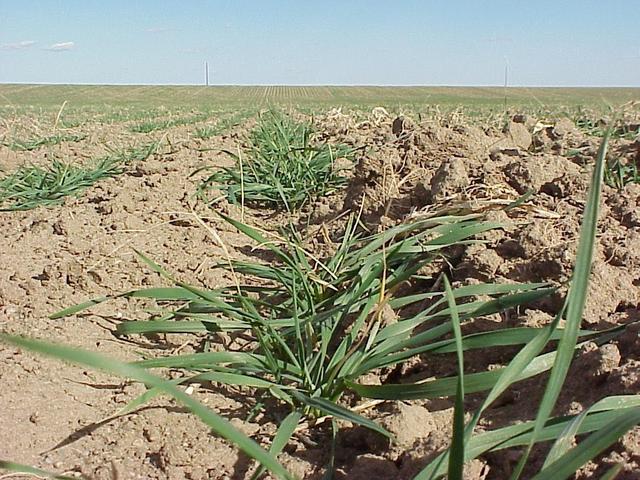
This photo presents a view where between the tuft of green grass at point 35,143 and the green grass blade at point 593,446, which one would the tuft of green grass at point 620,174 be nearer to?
the green grass blade at point 593,446

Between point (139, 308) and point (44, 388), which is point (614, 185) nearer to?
point (139, 308)

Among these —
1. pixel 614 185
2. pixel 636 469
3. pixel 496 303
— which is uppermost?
pixel 614 185

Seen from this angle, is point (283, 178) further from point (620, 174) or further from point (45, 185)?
point (620, 174)

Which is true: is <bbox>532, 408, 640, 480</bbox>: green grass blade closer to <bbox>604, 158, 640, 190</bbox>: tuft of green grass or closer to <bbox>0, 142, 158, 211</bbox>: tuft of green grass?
<bbox>604, 158, 640, 190</bbox>: tuft of green grass

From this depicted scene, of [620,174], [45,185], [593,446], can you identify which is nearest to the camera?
[593,446]

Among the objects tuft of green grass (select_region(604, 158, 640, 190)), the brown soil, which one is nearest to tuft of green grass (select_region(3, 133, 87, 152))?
the brown soil

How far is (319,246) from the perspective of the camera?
2646 millimetres

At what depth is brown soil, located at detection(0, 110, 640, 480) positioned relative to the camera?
4.52 ft

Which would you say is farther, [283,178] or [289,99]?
[289,99]

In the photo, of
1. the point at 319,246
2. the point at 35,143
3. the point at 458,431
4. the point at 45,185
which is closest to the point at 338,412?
the point at 458,431

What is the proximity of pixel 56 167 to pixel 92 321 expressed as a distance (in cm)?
227

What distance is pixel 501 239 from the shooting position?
6.67ft

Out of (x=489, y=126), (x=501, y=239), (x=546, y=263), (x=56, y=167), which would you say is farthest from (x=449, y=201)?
(x=56, y=167)

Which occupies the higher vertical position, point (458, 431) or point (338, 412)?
point (458, 431)
